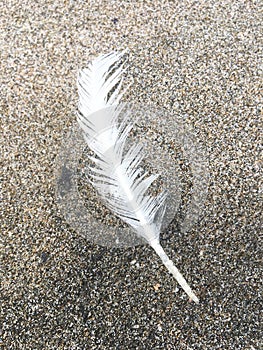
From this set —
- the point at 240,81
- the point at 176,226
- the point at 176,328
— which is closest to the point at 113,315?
the point at 176,328

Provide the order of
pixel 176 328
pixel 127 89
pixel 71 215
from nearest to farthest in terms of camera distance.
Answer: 1. pixel 176 328
2. pixel 71 215
3. pixel 127 89

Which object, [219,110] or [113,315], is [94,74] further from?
[113,315]

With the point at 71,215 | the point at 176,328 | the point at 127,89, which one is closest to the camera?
the point at 176,328
